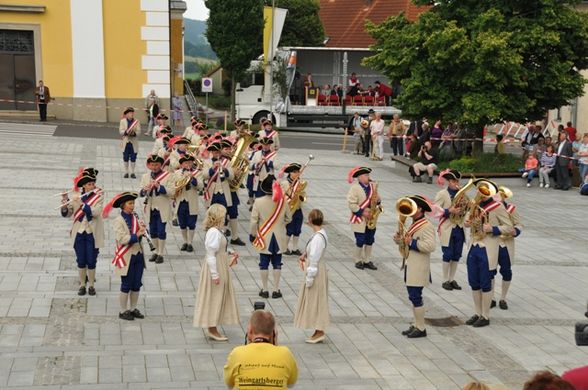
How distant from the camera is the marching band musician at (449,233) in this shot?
12914 millimetres

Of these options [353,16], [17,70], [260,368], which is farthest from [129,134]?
[353,16]

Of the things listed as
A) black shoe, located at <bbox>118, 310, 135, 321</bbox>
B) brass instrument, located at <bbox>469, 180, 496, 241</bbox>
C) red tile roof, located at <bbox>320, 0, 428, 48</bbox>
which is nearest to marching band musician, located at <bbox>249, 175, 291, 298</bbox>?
black shoe, located at <bbox>118, 310, 135, 321</bbox>

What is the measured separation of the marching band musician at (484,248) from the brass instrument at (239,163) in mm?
5431

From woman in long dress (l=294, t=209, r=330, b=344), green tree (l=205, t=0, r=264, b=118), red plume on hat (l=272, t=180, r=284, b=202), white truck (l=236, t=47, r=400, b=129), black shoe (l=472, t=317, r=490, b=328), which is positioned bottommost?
black shoe (l=472, t=317, r=490, b=328)

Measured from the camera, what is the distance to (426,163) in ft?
82.9

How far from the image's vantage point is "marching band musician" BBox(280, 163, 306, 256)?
13.6 metres

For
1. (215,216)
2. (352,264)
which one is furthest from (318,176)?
(215,216)

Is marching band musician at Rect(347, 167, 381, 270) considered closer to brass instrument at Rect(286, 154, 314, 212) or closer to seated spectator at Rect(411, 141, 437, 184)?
brass instrument at Rect(286, 154, 314, 212)

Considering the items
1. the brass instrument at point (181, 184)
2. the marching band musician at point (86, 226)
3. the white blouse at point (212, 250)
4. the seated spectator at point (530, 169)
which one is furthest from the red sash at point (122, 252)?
the seated spectator at point (530, 169)

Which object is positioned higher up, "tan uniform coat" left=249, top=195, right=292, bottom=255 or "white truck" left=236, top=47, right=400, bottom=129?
"white truck" left=236, top=47, right=400, bottom=129

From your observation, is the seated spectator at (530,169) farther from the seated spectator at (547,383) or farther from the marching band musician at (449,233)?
the seated spectator at (547,383)

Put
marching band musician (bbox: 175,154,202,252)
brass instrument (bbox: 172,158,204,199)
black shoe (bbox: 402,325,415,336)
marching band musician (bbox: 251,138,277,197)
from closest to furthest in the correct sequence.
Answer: black shoe (bbox: 402,325,415,336) → brass instrument (bbox: 172,158,204,199) → marching band musician (bbox: 175,154,202,252) → marching band musician (bbox: 251,138,277,197)

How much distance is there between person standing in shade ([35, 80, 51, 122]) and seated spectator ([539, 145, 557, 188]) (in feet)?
61.1

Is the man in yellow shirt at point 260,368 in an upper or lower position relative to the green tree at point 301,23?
lower
